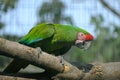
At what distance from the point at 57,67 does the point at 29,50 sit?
0.57ft

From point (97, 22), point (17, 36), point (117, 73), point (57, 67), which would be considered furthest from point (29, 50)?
point (97, 22)

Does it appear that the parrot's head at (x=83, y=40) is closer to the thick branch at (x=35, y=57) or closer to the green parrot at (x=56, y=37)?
the green parrot at (x=56, y=37)

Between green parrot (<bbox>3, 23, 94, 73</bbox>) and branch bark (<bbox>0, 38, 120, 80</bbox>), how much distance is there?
0.75ft

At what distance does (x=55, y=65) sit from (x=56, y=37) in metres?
0.37

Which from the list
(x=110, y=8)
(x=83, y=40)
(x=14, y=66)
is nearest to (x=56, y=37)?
(x=83, y=40)

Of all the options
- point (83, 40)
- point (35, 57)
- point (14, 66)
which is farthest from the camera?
point (83, 40)

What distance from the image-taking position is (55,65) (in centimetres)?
164

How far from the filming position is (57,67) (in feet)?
5.39

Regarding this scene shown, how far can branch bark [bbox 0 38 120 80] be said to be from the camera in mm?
1479

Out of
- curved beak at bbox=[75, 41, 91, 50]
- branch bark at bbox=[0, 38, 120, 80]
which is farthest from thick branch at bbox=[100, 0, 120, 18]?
branch bark at bbox=[0, 38, 120, 80]

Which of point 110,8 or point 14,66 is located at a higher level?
point 110,8

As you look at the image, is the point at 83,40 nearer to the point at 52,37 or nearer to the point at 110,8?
the point at 52,37

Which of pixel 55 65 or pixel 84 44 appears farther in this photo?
pixel 84 44

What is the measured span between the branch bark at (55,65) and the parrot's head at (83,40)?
7.8 inches
